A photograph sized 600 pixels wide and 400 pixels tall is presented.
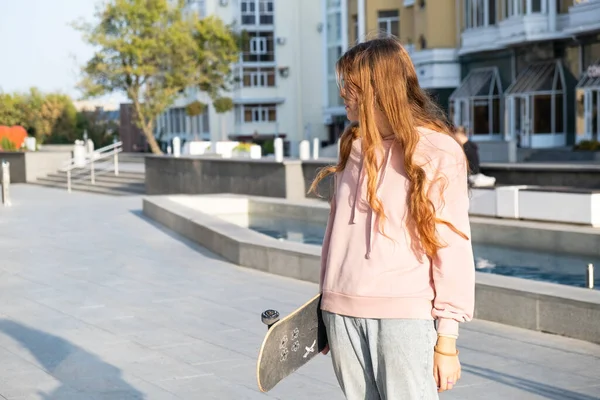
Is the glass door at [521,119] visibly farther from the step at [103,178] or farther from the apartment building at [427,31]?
the step at [103,178]

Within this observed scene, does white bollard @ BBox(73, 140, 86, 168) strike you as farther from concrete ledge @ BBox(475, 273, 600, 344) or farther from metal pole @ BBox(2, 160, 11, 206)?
concrete ledge @ BBox(475, 273, 600, 344)

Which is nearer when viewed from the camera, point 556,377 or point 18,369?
point 556,377

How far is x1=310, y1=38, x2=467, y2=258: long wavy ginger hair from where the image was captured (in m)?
3.15

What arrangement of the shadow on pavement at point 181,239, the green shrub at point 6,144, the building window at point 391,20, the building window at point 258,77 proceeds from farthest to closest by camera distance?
the building window at point 258,77 → the building window at point 391,20 → the green shrub at point 6,144 → the shadow on pavement at point 181,239

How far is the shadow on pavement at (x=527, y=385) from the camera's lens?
5.85 metres

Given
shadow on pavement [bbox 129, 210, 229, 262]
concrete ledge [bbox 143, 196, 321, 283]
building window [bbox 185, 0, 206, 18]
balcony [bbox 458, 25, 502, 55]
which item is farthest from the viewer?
building window [bbox 185, 0, 206, 18]

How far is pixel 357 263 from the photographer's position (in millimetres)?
3229

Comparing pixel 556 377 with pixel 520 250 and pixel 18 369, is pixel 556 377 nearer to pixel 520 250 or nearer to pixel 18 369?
pixel 18 369

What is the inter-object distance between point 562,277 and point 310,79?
60.7 meters

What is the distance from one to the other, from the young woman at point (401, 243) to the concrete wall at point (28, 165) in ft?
115

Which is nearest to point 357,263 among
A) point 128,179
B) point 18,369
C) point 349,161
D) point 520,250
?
point 349,161

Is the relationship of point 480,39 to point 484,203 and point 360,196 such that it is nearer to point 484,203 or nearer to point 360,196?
point 484,203

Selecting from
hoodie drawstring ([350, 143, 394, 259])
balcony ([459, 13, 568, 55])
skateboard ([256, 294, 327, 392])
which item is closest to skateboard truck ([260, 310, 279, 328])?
skateboard ([256, 294, 327, 392])

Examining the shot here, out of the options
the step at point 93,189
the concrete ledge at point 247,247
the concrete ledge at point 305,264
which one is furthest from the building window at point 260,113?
the concrete ledge at point 247,247
